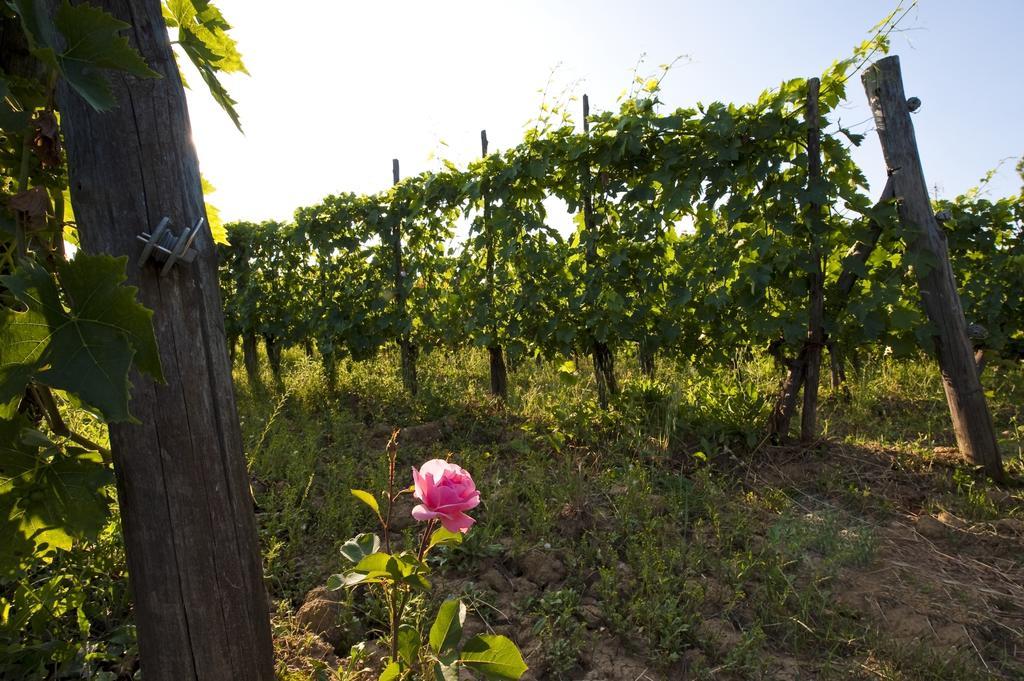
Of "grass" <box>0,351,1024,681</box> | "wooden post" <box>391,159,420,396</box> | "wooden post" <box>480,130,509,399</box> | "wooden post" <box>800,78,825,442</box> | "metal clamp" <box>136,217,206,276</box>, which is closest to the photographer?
"metal clamp" <box>136,217,206,276</box>

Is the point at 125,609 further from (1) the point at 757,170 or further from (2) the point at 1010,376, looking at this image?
(2) the point at 1010,376

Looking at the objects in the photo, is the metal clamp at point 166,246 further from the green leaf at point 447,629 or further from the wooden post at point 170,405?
the green leaf at point 447,629

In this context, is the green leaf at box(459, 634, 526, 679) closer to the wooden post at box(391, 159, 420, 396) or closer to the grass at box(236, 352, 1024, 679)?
the grass at box(236, 352, 1024, 679)

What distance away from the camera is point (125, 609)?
2.02m

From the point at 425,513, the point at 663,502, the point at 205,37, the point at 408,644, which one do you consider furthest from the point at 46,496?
the point at 663,502

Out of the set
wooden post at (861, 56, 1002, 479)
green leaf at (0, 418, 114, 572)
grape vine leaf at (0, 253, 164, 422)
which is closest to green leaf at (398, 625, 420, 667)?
green leaf at (0, 418, 114, 572)

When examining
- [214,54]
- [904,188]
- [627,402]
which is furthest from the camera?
[627,402]

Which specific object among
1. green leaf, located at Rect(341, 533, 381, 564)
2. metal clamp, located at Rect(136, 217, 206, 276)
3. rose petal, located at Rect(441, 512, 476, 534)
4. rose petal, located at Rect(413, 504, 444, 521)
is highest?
metal clamp, located at Rect(136, 217, 206, 276)

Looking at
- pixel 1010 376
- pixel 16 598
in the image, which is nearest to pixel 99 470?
pixel 16 598

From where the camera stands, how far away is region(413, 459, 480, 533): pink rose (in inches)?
50.4

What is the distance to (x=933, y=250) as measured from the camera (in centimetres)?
371

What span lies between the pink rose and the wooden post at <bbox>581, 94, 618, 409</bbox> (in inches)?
131

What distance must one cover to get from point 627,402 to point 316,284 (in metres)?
3.81

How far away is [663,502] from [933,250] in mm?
2228
